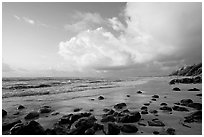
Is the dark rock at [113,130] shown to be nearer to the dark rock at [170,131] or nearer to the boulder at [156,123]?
the boulder at [156,123]

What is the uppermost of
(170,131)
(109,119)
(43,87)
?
(43,87)

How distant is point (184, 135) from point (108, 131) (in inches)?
105

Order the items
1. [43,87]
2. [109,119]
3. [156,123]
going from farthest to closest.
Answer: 1. [43,87]
2. [109,119]
3. [156,123]

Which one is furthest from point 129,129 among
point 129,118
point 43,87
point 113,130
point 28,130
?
point 43,87

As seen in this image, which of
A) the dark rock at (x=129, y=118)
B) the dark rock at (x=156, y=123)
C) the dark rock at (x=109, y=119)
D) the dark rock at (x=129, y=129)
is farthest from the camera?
the dark rock at (x=109, y=119)

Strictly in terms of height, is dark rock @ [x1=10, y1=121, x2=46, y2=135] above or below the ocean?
below

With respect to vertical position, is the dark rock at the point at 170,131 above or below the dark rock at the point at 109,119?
below

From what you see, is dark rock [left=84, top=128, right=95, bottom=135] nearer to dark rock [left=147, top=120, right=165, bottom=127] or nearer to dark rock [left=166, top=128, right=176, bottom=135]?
dark rock [left=147, top=120, right=165, bottom=127]

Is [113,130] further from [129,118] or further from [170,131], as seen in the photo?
[170,131]

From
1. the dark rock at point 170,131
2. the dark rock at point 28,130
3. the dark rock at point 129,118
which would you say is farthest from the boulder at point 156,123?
the dark rock at point 28,130

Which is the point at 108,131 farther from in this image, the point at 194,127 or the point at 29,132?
the point at 194,127

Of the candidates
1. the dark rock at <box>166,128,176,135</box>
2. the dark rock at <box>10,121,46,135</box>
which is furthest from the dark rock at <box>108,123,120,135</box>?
the dark rock at <box>10,121,46,135</box>

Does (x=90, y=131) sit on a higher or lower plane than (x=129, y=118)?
lower

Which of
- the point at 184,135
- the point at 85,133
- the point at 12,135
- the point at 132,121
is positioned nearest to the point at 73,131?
the point at 85,133
